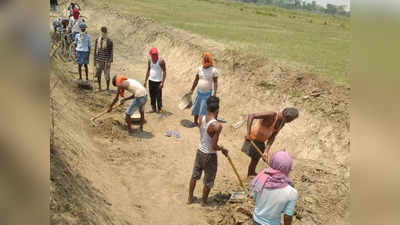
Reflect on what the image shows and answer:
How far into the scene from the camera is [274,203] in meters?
3.61

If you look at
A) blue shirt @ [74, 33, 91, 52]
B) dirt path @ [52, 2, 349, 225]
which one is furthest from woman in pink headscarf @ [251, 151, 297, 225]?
blue shirt @ [74, 33, 91, 52]

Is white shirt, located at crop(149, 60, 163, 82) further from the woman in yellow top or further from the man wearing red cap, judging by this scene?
the woman in yellow top

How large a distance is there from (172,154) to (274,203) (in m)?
4.44

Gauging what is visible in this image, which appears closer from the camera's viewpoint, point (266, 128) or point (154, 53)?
point (266, 128)

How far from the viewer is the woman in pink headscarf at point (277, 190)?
3551mm

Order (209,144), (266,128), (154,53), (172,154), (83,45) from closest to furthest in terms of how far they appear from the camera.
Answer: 1. (209,144)
2. (266,128)
3. (172,154)
4. (154,53)
5. (83,45)

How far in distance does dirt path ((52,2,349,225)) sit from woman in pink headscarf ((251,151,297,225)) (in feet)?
6.77

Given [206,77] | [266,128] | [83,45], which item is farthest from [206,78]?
[83,45]

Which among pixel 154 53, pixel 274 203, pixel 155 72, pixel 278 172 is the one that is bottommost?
pixel 274 203

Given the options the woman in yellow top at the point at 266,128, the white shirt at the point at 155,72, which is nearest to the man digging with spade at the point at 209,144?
the woman in yellow top at the point at 266,128

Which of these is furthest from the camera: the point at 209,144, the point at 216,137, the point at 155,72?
the point at 155,72

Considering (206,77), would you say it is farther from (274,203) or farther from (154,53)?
(274,203)
